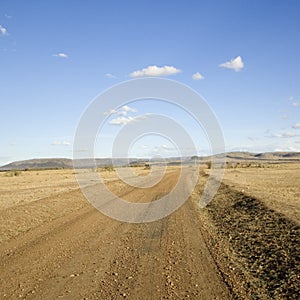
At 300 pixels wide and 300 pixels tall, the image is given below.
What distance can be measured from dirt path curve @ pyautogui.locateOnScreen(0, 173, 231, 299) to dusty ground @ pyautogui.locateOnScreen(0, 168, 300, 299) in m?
0.02

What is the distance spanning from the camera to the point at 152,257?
8.86m

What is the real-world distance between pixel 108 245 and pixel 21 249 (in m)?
2.51

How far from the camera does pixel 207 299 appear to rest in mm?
6234

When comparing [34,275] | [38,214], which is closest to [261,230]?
[34,275]

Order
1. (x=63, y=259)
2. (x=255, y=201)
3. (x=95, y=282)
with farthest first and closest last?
(x=255, y=201) → (x=63, y=259) → (x=95, y=282)

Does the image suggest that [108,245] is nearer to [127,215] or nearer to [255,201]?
[127,215]

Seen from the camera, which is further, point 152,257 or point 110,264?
point 152,257

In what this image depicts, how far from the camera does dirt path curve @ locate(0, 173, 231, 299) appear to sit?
661 cm

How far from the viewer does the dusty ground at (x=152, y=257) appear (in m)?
6.70

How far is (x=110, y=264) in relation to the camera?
8.30 m

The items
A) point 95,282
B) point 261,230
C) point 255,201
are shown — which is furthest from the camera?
point 255,201

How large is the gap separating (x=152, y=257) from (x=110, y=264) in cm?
118

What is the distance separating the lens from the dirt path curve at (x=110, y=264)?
661 cm

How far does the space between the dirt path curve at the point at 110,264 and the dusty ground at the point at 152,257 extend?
2 centimetres
